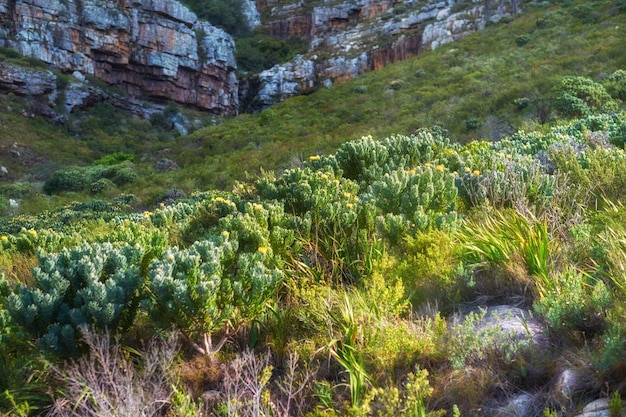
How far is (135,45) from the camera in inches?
1730

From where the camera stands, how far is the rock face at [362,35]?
39.2 metres

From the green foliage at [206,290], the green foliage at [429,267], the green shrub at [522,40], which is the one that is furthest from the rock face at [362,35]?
the green foliage at [206,290]

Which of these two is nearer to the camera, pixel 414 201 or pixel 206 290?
pixel 206 290

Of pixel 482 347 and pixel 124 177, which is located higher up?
pixel 124 177

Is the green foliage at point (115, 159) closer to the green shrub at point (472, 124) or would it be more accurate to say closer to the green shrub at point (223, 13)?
the green shrub at point (472, 124)

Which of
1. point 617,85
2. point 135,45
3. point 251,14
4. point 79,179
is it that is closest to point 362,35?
point 251,14

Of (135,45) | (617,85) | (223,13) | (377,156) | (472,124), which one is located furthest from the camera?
(223,13)

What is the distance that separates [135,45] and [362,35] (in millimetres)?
19350

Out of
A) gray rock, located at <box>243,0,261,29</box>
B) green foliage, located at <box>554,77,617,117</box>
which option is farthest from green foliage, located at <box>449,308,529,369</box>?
gray rock, located at <box>243,0,261,29</box>

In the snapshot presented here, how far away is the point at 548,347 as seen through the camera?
8.30 ft

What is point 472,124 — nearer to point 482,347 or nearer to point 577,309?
point 577,309

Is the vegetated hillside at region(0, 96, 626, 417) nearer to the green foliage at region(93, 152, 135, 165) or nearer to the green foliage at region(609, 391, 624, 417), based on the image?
the green foliage at region(609, 391, 624, 417)

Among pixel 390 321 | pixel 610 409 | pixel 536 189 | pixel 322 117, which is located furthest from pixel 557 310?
pixel 322 117

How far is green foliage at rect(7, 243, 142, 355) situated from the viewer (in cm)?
269
